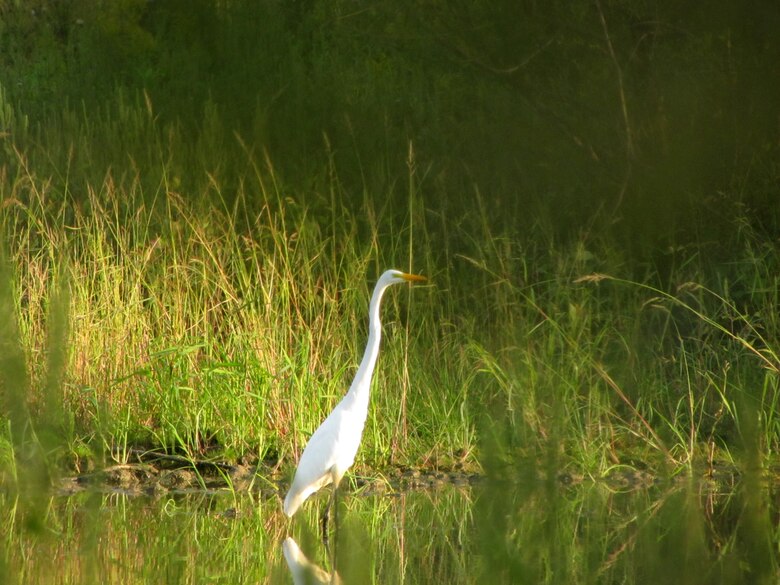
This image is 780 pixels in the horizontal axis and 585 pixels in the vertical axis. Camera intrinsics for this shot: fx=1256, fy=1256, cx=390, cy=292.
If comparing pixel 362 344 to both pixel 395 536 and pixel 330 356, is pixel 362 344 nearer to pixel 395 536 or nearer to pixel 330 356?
pixel 330 356

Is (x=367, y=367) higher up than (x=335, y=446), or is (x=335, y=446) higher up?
(x=367, y=367)

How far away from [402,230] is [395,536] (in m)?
2.29

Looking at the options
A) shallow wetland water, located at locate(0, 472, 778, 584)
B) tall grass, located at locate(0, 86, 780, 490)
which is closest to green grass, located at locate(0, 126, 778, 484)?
tall grass, located at locate(0, 86, 780, 490)

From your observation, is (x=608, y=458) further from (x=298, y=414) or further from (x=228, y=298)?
(x=228, y=298)

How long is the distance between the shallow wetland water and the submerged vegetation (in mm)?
245

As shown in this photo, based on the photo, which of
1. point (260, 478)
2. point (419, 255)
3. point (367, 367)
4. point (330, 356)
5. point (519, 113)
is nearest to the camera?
point (367, 367)

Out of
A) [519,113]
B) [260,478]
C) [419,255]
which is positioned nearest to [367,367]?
[260,478]

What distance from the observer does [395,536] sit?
4.12 m

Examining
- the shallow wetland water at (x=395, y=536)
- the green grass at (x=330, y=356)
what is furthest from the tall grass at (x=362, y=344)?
the shallow wetland water at (x=395, y=536)

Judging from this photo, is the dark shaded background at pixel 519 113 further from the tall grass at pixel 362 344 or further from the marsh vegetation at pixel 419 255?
the tall grass at pixel 362 344

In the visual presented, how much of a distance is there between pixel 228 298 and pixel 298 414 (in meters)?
0.66

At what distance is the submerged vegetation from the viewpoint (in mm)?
5238

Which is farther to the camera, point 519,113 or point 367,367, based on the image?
point 519,113

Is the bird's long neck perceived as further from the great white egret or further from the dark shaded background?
the dark shaded background
